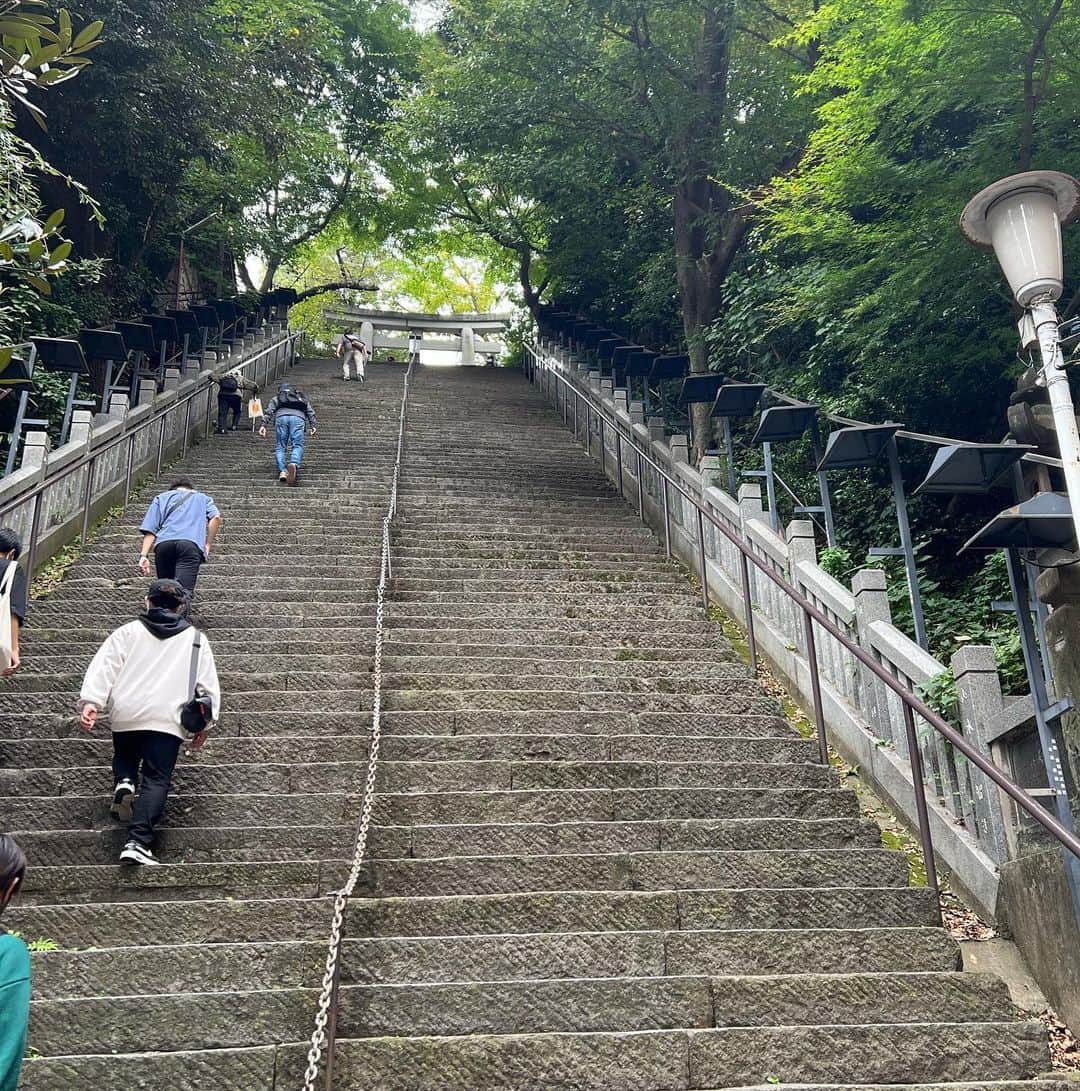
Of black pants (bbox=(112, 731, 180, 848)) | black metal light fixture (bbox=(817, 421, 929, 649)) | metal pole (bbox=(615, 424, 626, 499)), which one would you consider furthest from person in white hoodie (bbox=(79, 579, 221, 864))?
metal pole (bbox=(615, 424, 626, 499))

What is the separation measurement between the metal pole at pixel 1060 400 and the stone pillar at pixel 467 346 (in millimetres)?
28509

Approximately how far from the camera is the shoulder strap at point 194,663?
471 centimetres

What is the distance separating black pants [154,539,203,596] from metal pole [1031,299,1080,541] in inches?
226

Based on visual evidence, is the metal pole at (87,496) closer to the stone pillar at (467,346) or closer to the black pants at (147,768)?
the black pants at (147,768)

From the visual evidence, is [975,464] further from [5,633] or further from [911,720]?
[5,633]

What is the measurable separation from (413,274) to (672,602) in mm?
28536

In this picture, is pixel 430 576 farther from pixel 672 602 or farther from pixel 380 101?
pixel 380 101

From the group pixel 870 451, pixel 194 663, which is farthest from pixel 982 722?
pixel 194 663

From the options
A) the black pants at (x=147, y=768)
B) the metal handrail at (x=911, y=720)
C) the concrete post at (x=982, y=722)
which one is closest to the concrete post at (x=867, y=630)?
the metal handrail at (x=911, y=720)

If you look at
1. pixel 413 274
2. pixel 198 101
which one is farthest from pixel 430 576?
pixel 413 274

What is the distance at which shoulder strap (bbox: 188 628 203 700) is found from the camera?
4711mm

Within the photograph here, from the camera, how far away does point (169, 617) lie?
4.86m

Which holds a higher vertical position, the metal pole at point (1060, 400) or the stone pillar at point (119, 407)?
the stone pillar at point (119, 407)

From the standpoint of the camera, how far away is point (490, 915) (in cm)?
407
